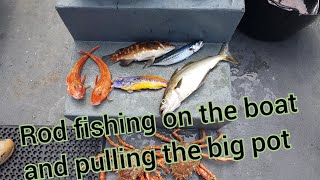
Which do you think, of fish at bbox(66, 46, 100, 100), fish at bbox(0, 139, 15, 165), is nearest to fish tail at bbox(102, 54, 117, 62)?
fish at bbox(66, 46, 100, 100)

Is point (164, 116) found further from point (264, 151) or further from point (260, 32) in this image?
point (260, 32)

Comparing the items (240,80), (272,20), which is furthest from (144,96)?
(272,20)

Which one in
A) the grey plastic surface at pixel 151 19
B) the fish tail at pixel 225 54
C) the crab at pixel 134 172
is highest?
the grey plastic surface at pixel 151 19

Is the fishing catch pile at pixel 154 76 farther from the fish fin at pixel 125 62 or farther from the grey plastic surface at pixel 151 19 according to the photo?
the grey plastic surface at pixel 151 19

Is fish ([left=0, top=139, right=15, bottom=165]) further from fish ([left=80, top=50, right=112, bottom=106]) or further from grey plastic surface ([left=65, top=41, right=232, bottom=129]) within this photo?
fish ([left=80, top=50, right=112, bottom=106])

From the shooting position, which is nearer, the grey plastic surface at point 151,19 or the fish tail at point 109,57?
the grey plastic surface at point 151,19

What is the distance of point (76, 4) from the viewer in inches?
99.4

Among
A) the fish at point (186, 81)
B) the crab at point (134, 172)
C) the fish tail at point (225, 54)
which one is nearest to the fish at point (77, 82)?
the crab at point (134, 172)

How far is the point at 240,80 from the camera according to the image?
131 inches

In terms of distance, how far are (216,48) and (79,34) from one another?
1.24 meters

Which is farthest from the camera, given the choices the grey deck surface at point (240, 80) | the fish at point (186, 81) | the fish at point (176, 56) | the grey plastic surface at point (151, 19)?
the grey deck surface at point (240, 80)

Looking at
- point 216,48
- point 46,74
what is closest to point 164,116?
point 216,48

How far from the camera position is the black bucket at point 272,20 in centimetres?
305

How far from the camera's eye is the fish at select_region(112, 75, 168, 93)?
9.02 feet
